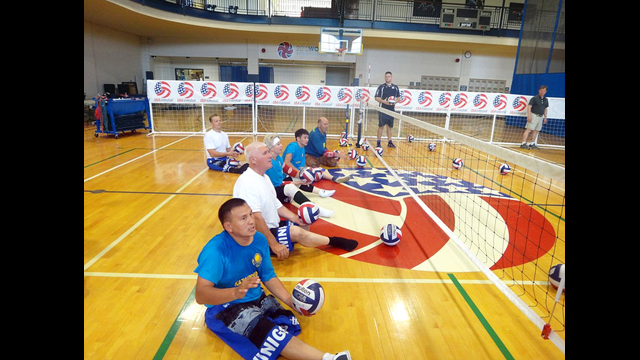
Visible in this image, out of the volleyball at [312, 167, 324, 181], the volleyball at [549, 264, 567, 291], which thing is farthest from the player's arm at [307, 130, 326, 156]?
the volleyball at [549, 264, 567, 291]

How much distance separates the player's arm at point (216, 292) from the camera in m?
2.43

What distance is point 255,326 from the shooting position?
100 inches

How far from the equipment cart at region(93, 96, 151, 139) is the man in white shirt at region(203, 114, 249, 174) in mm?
6173

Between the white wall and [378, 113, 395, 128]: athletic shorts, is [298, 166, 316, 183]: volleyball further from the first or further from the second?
the white wall

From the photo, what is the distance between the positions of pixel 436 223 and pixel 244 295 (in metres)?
3.48

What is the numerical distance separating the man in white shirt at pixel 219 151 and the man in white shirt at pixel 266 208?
3980 millimetres

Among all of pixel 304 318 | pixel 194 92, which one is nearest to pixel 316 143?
pixel 304 318

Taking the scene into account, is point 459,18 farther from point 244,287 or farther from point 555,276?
point 244,287
